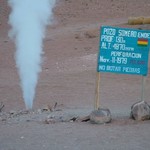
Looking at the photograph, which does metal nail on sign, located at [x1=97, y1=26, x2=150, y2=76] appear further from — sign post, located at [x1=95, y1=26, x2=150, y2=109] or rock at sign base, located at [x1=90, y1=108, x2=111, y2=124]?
rock at sign base, located at [x1=90, y1=108, x2=111, y2=124]

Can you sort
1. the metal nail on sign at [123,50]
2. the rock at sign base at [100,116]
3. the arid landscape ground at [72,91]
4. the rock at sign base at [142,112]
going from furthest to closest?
1. the metal nail on sign at [123,50]
2. the rock at sign base at [142,112]
3. the rock at sign base at [100,116]
4. the arid landscape ground at [72,91]

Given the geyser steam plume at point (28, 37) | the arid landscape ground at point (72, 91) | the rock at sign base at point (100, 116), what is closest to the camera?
the arid landscape ground at point (72, 91)

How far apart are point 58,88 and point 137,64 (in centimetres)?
694

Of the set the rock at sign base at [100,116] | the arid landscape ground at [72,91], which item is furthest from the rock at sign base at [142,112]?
the rock at sign base at [100,116]

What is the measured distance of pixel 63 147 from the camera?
8219mm

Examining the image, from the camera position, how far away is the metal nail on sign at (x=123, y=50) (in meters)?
10.7

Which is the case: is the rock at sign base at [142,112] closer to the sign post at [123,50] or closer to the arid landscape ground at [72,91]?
the arid landscape ground at [72,91]

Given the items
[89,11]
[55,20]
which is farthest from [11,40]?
[89,11]

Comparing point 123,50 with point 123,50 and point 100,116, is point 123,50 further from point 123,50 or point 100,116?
point 100,116

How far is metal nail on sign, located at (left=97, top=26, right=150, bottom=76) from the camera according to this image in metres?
10.7

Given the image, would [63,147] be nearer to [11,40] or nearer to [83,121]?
[83,121]

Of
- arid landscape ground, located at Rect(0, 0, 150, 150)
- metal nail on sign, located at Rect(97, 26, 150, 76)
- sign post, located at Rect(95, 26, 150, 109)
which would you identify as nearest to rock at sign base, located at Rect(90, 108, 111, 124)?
arid landscape ground, located at Rect(0, 0, 150, 150)

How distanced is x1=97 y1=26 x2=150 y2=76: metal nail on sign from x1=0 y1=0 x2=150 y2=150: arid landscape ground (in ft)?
3.32

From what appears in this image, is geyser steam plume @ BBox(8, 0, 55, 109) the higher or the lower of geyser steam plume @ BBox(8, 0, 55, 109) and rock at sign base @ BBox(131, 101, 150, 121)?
the higher
